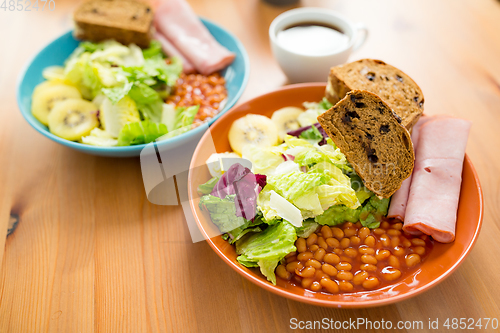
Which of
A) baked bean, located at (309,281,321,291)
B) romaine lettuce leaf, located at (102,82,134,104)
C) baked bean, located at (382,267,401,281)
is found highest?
romaine lettuce leaf, located at (102,82,134,104)

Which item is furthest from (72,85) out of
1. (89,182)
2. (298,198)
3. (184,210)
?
(298,198)

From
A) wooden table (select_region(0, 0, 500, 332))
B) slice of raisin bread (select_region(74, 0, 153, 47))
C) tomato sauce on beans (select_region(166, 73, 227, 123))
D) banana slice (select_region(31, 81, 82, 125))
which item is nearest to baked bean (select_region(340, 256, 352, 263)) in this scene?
wooden table (select_region(0, 0, 500, 332))

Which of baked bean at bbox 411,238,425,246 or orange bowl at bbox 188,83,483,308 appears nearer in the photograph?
orange bowl at bbox 188,83,483,308

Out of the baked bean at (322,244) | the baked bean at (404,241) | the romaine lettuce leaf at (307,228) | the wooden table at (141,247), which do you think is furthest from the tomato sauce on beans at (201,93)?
the baked bean at (404,241)

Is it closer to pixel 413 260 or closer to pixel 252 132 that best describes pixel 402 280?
pixel 413 260

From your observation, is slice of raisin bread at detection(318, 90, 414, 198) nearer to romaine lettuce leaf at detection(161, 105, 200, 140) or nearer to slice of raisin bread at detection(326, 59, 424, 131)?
slice of raisin bread at detection(326, 59, 424, 131)

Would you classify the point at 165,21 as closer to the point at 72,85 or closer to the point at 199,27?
the point at 199,27
